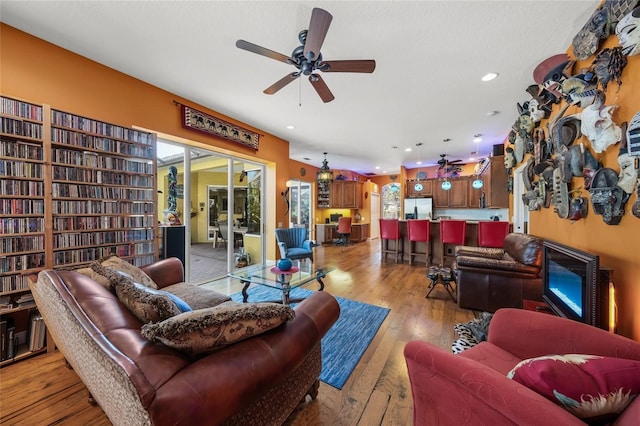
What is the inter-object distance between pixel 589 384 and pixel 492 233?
14.7ft

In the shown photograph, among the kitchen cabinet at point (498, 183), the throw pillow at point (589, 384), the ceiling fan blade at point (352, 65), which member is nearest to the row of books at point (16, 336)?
the ceiling fan blade at point (352, 65)

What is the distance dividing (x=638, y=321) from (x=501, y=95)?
297 cm

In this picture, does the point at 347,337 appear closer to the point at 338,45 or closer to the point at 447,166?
the point at 338,45

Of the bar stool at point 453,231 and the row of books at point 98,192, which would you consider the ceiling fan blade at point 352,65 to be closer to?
the row of books at point 98,192

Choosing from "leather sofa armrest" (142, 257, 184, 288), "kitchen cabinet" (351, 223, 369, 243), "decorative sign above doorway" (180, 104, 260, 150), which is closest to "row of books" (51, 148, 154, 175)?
"decorative sign above doorway" (180, 104, 260, 150)

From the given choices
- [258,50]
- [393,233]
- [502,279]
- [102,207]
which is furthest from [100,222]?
[393,233]

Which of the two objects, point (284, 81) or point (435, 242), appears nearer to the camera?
point (284, 81)

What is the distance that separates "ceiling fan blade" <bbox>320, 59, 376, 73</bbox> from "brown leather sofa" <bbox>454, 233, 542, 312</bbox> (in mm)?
2520

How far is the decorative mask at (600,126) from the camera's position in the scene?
5.28ft

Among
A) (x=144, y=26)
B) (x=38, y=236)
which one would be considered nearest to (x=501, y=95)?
(x=144, y=26)

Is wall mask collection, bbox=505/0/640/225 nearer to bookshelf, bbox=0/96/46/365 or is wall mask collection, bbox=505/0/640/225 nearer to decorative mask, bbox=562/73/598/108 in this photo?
decorative mask, bbox=562/73/598/108

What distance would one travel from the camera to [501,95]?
3.31 m

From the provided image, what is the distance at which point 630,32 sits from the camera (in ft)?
4.71

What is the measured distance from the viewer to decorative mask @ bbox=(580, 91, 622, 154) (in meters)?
1.61
